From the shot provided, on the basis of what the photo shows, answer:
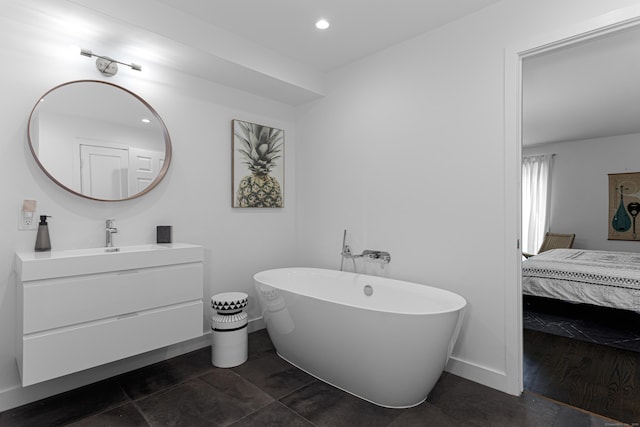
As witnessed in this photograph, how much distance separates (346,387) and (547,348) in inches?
74.9

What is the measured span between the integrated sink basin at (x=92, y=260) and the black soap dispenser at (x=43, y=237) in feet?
0.15

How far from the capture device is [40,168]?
2.08m

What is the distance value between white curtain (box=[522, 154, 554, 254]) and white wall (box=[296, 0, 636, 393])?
16.2 feet

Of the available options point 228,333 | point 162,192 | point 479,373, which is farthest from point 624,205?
point 162,192

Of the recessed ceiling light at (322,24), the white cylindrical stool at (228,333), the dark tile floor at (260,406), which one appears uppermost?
the recessed ceiling light at (322,24)

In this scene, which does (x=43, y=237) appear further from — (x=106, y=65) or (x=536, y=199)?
(x=536, y=199)

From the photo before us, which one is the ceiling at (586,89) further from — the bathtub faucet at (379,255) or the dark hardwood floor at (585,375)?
the dark hardwood floor at (585,375)

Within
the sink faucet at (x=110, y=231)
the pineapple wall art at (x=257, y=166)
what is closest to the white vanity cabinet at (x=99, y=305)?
the sink faucet at (x=110, y=231)

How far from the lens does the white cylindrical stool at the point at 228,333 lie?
2.50m

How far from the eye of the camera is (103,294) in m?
1.97

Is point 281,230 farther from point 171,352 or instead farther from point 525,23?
point 525,23

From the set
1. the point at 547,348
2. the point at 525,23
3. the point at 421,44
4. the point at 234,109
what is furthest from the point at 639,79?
the point at 234,109

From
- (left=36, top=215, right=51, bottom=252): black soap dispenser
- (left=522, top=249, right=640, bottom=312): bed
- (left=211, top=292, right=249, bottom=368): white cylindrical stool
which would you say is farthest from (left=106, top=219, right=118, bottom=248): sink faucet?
(left=522, top=249, right=640, bottom=312): bed

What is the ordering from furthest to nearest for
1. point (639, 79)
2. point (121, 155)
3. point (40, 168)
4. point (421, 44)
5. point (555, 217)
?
point (555, 217)
point (639, 79)
point (421, 44)
point (121, 155)
point (40, 168)
